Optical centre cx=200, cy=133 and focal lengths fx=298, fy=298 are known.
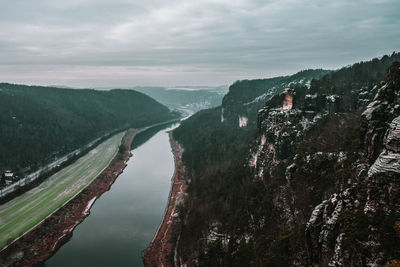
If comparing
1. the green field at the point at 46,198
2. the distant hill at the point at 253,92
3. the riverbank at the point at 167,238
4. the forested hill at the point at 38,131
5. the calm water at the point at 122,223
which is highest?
the distant hill at the point at 253,92

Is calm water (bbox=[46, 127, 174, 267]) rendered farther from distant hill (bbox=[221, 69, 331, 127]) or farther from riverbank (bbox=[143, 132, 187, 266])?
distant hill (bbox=[221, 69, 331, 127])

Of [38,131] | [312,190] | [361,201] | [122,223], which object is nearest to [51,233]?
[122,223]

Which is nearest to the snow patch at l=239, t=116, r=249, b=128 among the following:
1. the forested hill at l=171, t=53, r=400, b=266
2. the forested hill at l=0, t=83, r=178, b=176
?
the forested hill at l=171, t=53, r=400, b=266

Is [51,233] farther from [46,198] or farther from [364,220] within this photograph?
[364,220]

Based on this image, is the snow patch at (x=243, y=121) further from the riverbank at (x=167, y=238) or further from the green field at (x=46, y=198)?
the riverbank at (x=167, y=238)

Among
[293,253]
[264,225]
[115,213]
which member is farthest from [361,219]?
[115,213]

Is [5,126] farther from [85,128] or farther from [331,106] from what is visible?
[331,106]

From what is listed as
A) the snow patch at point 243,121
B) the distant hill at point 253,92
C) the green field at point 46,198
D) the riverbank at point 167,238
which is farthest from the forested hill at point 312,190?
the snow patch at point 243,121
